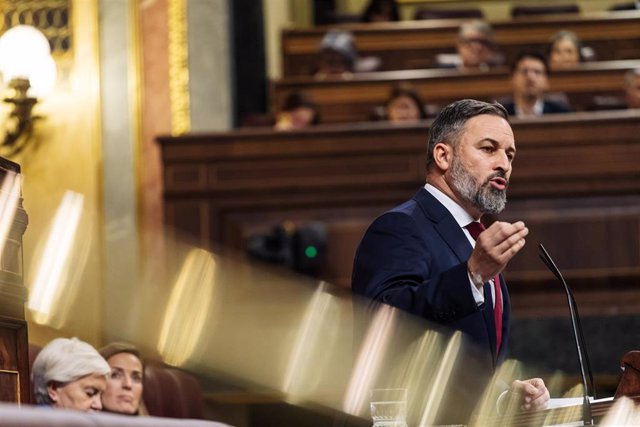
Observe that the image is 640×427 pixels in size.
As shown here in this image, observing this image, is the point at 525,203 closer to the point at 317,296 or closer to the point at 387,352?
the point at 317,296

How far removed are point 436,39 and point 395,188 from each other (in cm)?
298

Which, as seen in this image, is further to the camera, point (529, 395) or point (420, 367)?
point (420, 367)

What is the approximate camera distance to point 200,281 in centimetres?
608

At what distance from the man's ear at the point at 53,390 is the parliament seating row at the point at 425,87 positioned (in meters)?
4.10

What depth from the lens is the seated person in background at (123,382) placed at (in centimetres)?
382

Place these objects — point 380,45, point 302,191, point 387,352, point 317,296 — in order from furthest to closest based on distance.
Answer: point 380,45, point 302,191, point 317,296, point 387,352

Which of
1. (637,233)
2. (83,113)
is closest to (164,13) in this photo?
(83,113)

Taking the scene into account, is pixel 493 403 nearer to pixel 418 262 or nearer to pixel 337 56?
pixel 418 262

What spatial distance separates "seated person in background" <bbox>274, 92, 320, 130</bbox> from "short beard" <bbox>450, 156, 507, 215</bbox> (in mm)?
3969

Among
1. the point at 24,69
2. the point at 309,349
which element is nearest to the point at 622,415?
the point at 309,349

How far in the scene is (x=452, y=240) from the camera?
2.57 metres

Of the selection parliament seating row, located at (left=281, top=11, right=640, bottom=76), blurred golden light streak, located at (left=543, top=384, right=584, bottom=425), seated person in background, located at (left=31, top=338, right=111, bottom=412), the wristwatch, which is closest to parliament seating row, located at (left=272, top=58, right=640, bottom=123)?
parliament seating row, located at (left=281, top=11, right=640, bottom=76)

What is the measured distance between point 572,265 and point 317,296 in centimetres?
101

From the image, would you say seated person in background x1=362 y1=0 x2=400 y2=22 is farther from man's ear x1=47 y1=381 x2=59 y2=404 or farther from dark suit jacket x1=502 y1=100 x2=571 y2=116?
man's ear x1=47 y1=381 x2=59 y2=404
